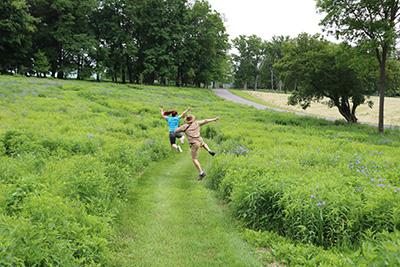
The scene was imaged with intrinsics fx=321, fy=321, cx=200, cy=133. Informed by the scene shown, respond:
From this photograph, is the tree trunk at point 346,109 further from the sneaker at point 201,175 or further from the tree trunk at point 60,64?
the tree trunk at point 60,64

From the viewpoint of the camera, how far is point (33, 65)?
2338 inches

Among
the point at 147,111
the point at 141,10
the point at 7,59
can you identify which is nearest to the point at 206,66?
the point at 141,10

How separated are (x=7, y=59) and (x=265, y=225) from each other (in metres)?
63.1

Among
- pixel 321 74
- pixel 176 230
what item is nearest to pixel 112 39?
pixel 321 74

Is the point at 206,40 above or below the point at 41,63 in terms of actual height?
above

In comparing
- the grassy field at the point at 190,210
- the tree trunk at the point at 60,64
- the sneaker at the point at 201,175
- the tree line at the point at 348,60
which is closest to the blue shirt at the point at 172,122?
the grassy field at the point at 190,210

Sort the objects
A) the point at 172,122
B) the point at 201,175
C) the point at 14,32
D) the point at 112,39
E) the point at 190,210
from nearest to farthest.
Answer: the point at 190,210
the point at 201,175
the point at 172,122
the point at 14,32
the point at 112,39

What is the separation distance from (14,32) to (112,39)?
66.2ft

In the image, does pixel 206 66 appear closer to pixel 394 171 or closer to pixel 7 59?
pixel 7 59

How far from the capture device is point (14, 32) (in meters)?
52.1

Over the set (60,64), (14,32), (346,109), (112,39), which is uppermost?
(112,39)

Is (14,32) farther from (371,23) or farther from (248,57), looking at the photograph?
(248,57)

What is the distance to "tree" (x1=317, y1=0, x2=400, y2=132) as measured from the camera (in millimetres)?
22891

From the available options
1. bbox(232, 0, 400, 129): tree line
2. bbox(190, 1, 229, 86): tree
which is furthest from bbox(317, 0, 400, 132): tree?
bbox(190, 1, 229, 86): tree
